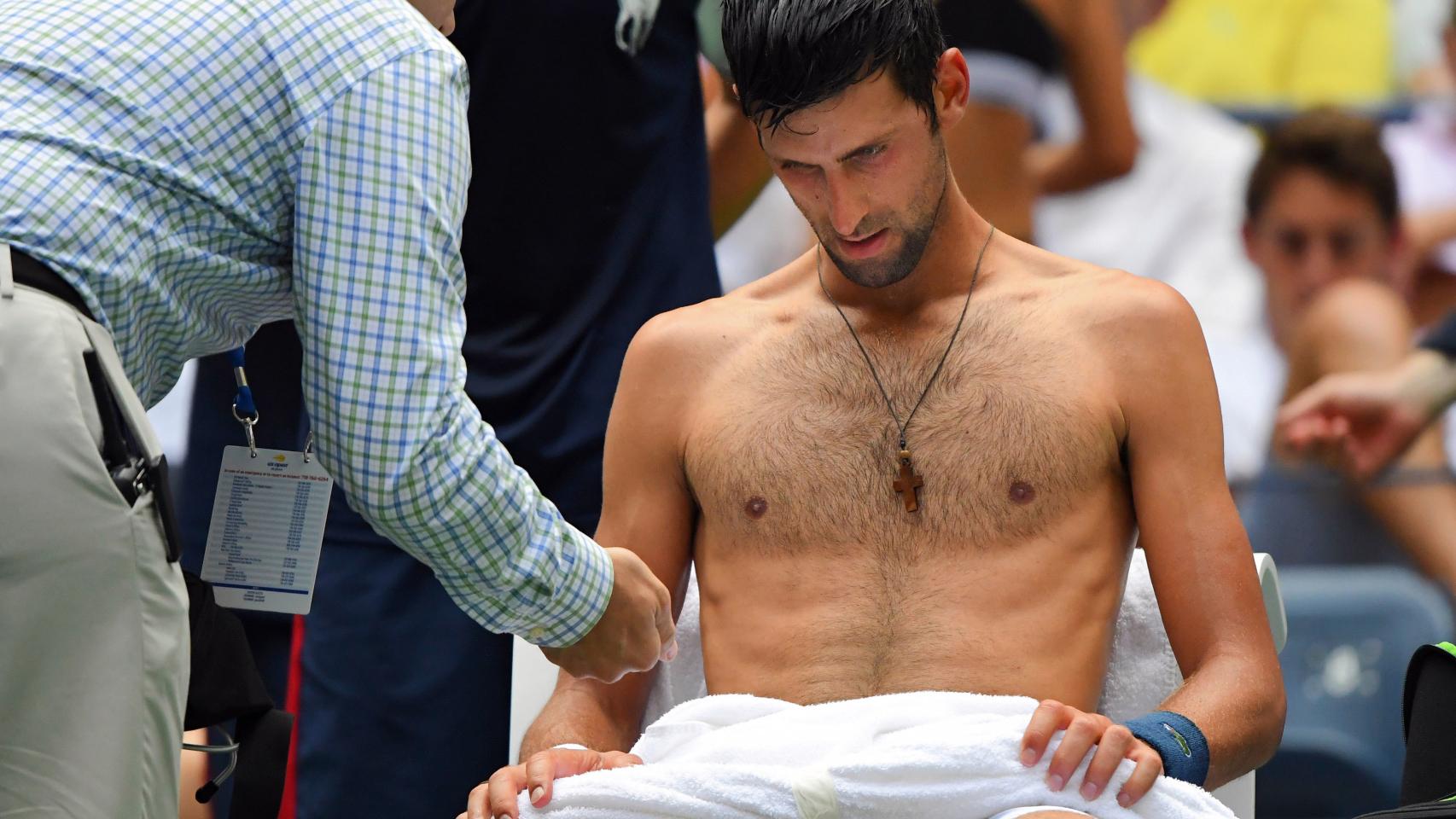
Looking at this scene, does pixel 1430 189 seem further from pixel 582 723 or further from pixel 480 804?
pixel 480 804

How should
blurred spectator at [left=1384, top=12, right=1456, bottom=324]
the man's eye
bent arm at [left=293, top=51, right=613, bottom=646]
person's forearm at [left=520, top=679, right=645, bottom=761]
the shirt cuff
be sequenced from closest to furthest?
bent arm at [left=293, top=51, right=613, bottom=646] → the shirt cuff → person's forearm at [left=520, top=679, right=645, bottom=761] → blurred spectator at [left=1384, top=12, right=1456, bottom=324] → the man's eye

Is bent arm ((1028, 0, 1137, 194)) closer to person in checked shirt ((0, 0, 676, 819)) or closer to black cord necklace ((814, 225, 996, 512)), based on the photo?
black cord necklace ((814, 225, 996, 512))

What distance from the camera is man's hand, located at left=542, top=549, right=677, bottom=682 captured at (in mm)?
1588

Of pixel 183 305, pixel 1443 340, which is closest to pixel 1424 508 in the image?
pixel 1443 340

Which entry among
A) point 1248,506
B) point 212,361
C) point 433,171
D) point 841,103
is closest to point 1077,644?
point 841,103

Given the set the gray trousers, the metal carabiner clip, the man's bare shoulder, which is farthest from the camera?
the man's bare shoulder

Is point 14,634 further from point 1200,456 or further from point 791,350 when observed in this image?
point 1200,456

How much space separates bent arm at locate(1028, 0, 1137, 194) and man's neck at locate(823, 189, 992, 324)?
4.39 ft

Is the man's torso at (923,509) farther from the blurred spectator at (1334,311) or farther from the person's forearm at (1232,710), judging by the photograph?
the blurred spectator at (1334,311)

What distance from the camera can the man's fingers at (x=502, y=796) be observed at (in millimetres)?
Answer: 1568

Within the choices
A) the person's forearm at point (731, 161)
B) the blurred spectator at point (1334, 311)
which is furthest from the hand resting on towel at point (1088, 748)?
the blurred spectator at point (1334, 311)

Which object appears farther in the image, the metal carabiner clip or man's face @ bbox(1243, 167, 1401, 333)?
man's face @ bbox(1243, 167, 1401, 333)

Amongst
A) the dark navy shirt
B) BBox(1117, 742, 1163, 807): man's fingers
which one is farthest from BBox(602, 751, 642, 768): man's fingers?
the dark navy shirt

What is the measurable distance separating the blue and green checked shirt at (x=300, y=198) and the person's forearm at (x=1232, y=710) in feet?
2.30
